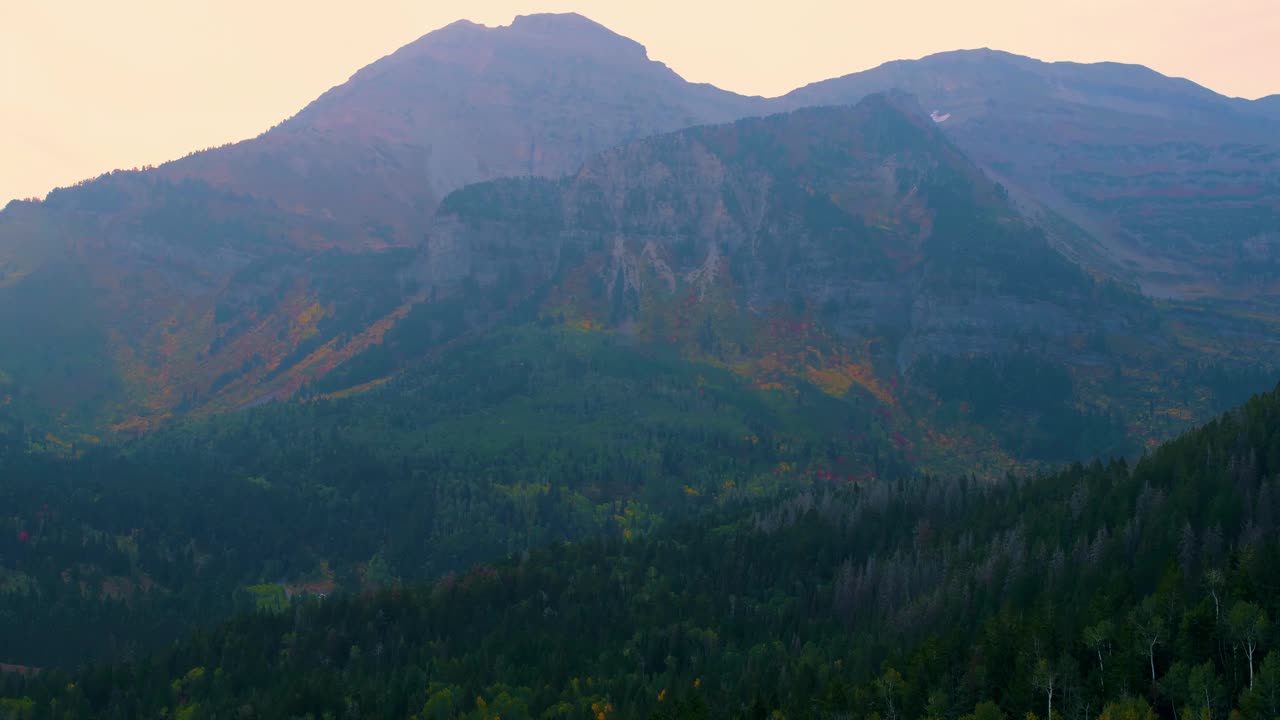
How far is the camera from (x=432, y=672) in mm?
198250

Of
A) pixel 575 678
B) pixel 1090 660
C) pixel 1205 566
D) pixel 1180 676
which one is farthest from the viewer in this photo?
pixel 575 678

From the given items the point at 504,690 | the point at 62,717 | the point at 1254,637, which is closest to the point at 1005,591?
the point at 1254,637

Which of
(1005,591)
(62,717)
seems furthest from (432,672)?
(1005,591)

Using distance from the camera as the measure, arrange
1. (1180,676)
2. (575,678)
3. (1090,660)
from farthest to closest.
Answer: (575,678) → (1090,660) → (1180,676)

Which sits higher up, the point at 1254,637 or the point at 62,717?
the point at 1254,637

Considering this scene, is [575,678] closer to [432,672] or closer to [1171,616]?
[432,672]

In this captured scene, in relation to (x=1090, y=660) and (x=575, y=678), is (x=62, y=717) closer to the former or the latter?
(x=575, y=678)

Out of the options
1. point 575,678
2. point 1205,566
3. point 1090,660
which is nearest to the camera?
point 1090,660

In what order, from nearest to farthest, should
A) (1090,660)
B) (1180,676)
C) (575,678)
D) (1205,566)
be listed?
(1180,676), (1090,660), (1205,566), (575,678)

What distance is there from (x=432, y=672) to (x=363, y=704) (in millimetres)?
17161

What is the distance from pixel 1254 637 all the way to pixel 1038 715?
94.0 feet

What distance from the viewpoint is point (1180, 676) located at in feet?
444

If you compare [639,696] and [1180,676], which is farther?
[639,696]

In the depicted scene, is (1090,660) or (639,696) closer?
(1090,660)
